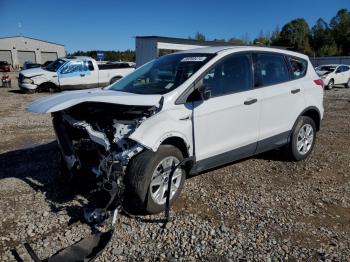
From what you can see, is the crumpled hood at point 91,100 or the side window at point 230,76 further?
the side window at point 230,76

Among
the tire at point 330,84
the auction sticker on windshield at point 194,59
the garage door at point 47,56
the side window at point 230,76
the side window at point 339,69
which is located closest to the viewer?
the side window at point 230,76

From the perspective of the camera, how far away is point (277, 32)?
8525 cm

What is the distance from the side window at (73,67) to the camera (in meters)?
16.8

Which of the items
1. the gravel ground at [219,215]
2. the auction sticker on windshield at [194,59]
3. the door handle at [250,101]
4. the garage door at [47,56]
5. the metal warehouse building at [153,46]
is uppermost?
Answer: the garage door at [47,56]

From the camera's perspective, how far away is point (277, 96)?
5074mm

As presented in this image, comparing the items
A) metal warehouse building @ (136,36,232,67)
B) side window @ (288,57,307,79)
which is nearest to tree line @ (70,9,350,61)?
metal warehouse building @ (136,36,232,67)

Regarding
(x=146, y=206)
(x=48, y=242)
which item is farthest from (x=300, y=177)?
(x=48, y=242)

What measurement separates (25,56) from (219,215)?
67.4m

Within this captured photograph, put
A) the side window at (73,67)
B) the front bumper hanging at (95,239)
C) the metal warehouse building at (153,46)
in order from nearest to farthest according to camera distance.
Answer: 1. the front bumper hanging at (95,239)
2. the side window at (73,67)
3. the metal warehouse building at (153,46)

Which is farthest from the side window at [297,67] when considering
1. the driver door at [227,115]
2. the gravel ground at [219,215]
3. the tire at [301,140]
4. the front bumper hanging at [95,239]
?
the front bumper hanging at [95,239]

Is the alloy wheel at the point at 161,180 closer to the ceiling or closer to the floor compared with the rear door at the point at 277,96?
closer to the floor

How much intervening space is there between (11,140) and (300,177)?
5926 millimetres

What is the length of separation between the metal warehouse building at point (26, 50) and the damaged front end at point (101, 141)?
62335 mm

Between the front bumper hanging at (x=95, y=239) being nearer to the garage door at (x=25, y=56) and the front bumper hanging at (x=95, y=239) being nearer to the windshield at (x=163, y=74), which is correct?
the windshield at (x=163, y=74)
